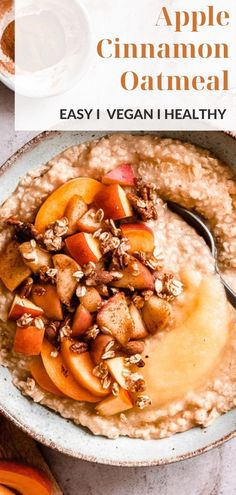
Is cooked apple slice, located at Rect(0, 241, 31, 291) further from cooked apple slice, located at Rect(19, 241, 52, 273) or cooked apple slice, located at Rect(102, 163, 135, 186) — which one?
cooked apple slice, located at Rect(102, 163, 135, 186)

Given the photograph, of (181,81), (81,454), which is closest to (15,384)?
(81,454)

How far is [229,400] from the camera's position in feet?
8.19

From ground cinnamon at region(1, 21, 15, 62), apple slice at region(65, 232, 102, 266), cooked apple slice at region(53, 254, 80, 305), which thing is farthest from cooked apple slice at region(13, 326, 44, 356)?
ground cinnamon at region(1, 21, 15, 62)

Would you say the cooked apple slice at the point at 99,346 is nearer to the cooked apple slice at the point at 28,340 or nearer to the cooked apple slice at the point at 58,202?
the cooked apple slice at the point at 28,340

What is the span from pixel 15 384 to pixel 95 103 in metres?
1.01

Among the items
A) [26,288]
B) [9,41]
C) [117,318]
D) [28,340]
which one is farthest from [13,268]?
[9,41]

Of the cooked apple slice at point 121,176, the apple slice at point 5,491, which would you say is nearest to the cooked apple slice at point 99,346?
the cooked apple slice at point 121,176

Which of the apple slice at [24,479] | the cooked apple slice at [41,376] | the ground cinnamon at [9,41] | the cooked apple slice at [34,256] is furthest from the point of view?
the ground cinnamon at [9,41]

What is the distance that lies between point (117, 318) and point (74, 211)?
1.16 feet

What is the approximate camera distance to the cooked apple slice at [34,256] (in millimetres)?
2342

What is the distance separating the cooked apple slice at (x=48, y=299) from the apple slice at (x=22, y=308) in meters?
0.02

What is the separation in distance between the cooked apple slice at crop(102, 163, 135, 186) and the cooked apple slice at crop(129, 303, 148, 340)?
0.38m

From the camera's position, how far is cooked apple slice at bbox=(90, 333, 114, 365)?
237cm

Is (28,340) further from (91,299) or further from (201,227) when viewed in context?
(201,227)
